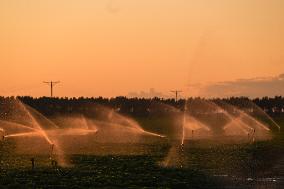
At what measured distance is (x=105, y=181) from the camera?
161 feet

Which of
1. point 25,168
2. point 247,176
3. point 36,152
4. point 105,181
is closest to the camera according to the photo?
point 105,181

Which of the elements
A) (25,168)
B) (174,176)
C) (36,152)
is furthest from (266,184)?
(36,152)

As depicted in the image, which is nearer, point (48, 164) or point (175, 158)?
point (48, 164)

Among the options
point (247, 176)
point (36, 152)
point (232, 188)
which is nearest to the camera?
point (232, 188)

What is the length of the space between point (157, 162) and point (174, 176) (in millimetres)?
12974

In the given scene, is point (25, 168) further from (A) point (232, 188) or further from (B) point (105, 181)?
(A) point (232, 188)

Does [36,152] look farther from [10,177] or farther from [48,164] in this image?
[10,177]

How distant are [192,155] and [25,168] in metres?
20.7

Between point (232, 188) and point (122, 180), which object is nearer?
point (232, 188)

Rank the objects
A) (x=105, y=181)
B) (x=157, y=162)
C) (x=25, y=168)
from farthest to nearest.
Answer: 1. (x=157, y=162)
2. (x=25, y=168)
3. (x=105, y=181)

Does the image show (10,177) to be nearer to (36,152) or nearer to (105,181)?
(105,181)

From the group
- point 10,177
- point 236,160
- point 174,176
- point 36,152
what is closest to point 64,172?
point 10,177

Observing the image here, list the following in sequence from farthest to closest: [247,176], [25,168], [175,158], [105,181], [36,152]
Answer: [36,152] → [175,158] → [25,168] → [247,176] → [105,181]

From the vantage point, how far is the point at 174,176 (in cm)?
5162
